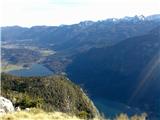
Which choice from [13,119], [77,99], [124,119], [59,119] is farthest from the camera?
[77,99]

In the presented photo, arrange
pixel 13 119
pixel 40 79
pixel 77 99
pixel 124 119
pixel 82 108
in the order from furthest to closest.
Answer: pixel 40 79 < pixel 77 99 < pixel 82 108 < pixel 124 119 < pixel 13 119

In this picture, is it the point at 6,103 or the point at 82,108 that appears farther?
the point at 82,108

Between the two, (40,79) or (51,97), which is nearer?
(51,97)

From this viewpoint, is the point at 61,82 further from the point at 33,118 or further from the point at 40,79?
the point at 33,118

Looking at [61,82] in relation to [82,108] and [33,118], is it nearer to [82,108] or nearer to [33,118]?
[82,108]

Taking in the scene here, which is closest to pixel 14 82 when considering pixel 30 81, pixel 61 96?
pixel 30 81

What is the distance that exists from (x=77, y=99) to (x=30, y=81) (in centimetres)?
1714

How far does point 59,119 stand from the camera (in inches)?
781

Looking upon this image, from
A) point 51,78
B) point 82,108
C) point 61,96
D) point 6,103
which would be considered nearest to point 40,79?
point 51,78

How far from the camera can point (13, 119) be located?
17.9 meters

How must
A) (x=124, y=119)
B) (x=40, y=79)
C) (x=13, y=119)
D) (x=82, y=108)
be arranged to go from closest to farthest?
(x=13, y=119) → (x=124, y=119) → (x=82, y=108) → (x=40, y=79)

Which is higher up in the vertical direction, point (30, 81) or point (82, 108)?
point (30, 81)

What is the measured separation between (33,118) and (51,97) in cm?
11007

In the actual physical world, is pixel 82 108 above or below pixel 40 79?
below
